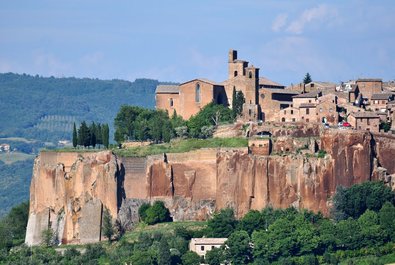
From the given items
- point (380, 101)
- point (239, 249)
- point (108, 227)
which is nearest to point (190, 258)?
point (239, 249)

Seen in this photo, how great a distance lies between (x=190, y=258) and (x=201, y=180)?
754 centimetres

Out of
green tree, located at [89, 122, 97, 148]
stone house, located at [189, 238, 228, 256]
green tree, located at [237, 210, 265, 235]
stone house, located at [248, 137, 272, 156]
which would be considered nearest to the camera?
stone house, located at [189, 238, 228, 256]

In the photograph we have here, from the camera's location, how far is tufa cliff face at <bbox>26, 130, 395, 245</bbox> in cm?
8488

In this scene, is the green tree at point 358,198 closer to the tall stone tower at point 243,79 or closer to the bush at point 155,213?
the bush at point 155,213

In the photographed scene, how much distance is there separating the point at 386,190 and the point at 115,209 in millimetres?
16554

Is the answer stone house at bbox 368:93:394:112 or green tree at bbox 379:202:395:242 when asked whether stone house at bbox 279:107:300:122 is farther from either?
green tree at bbox 379:202:395:242

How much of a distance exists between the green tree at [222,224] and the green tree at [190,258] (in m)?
2.56

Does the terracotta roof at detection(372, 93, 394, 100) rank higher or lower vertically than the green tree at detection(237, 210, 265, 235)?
higher

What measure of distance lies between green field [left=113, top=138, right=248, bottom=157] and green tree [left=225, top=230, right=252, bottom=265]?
24.4ft

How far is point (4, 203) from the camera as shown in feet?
628

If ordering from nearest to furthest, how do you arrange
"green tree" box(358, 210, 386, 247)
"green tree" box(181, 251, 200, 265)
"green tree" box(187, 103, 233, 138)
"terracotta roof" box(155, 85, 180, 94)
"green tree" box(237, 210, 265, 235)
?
"green tree" box(181, 251, 200, 265) → "green tree" box(358, 210, 386, 247) → "green tree" box(237, 210, 265, 235) → "green tree" box(187, 103, 233, 138) → "terracotta roof" box(155, 85, 180, 94)

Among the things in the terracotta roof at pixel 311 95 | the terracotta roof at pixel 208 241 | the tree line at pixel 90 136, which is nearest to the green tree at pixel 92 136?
the tree line at pixel 90 136

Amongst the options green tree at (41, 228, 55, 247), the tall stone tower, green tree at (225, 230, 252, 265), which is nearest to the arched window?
the tall stone tower

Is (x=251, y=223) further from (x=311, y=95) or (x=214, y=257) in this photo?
(x=311, y=95)
